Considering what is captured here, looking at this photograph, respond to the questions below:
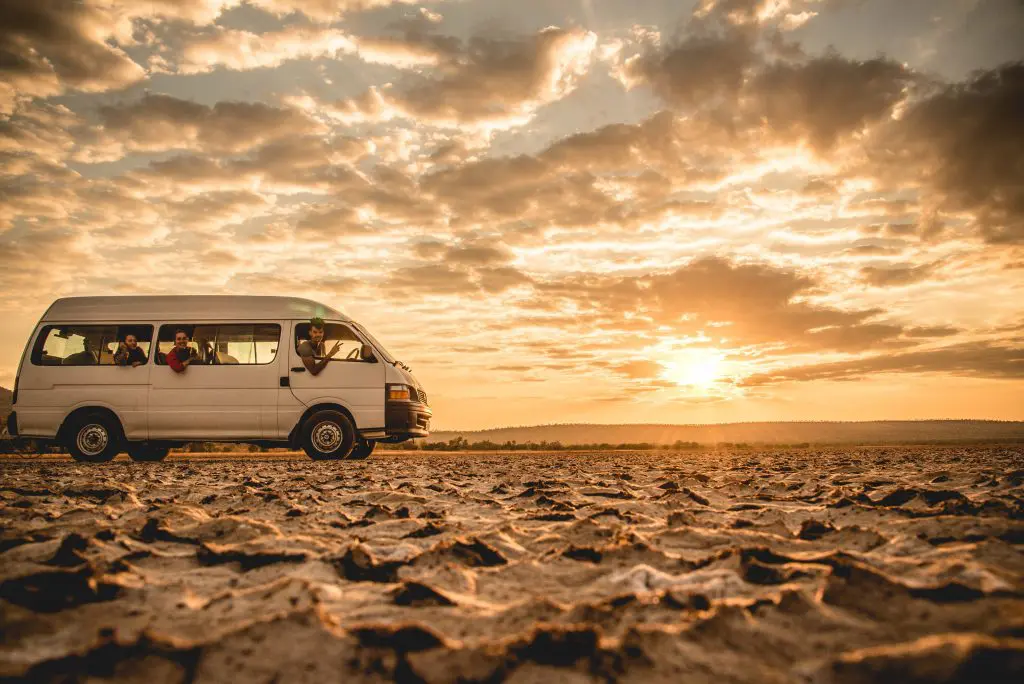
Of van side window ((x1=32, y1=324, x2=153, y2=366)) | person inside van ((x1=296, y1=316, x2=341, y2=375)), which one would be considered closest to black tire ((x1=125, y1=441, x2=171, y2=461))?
van side window ((x1=32, y1=324, x2=153, y2=366))

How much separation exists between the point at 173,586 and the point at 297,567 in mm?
430

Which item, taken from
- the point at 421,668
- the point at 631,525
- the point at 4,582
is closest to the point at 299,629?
the point at 421,668

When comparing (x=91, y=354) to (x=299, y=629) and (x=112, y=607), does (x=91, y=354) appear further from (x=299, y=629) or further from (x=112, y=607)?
(x=299, y=629)

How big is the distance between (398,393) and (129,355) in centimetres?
412

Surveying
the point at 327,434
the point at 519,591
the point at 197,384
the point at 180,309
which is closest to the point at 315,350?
the point at 327,434

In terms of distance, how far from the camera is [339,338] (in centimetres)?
1073

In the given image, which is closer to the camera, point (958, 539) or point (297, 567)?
point (297, 567)

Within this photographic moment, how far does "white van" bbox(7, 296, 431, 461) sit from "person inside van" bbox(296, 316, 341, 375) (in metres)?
0.10

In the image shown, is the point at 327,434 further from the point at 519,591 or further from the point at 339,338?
the point at 519,591

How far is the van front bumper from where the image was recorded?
1062cm

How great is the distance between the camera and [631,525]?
3551 mm

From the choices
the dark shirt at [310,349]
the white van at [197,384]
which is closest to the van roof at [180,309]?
the white van at [197,384]

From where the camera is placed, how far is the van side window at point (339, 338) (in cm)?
1054

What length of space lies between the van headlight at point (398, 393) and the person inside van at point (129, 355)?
3792 millimetres
